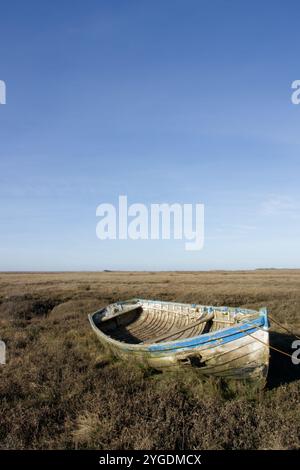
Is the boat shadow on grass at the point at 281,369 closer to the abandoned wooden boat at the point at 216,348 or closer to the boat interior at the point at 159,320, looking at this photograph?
the abandoned wooden boat at the point at 216,348

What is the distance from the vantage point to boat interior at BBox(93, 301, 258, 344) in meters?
9.98

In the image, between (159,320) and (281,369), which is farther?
(159,320)

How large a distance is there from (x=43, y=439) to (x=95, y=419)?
0.85 metres

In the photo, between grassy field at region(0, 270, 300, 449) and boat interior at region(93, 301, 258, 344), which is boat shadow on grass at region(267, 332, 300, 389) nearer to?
grassy field at region(0, 270, 300, 449)

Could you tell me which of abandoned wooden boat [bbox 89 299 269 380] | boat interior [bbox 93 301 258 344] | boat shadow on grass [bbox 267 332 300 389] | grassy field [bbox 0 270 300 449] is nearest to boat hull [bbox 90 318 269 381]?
abandoned wooden boat [bbox 89 299 269 380]

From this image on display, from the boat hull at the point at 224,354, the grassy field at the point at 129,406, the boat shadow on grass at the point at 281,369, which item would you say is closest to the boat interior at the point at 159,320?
the boat shadow on grass at the point at 281,369

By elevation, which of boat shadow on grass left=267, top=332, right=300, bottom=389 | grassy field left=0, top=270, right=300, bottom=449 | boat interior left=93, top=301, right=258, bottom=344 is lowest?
boat shadow on grass left=267, top=332, right=300, bottom=389

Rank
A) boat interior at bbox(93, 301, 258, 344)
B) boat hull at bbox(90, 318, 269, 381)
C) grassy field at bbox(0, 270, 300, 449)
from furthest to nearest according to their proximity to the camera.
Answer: boat interior at bbox(93, 301, 258, 344) < boat hull at bbox(90, 318, 269, 381) < grassy field at bbox(0, 270, 300, 449)

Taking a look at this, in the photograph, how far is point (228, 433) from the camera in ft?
17.3

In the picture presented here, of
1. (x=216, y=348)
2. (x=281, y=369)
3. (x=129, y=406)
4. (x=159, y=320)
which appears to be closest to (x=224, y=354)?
(x=216, y=348)

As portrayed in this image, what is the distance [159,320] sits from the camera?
1251 cm

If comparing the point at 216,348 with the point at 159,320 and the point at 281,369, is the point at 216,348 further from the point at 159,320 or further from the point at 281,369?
the point at 159,320
